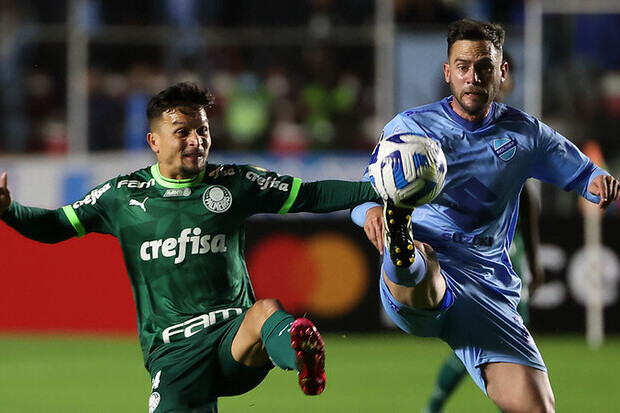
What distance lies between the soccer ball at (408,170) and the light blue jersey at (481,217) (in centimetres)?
46

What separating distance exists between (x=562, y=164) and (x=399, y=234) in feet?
3.43

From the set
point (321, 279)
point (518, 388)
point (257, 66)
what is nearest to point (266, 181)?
point (518, 388)

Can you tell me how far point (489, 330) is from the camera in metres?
5.13

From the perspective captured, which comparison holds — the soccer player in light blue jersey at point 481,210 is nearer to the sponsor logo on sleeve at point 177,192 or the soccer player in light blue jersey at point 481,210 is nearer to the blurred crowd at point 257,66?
the sponsor logo on sleeve at point 177,192

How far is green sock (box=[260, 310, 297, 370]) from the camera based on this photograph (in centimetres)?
478

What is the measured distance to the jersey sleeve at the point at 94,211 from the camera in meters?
5.52

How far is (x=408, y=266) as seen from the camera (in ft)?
15.5

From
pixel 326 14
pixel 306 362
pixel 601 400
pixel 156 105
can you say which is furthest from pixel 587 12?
pixel 306 362

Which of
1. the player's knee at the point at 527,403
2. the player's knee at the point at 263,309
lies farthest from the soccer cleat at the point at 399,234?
the player's knee at the point at 527,403

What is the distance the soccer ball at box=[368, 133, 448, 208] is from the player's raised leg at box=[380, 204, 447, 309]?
76mm

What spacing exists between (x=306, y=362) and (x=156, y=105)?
1562 mm

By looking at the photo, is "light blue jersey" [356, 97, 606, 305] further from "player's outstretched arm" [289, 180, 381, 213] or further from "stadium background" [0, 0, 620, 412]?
"stadium background" [0, 0, 620, 412]

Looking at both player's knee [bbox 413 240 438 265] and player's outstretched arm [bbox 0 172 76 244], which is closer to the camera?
player's knee [bbox 413 240 438 265]

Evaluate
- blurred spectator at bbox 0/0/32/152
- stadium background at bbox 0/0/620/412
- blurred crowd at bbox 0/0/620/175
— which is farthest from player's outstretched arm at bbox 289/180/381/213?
blurred spectator at bbox 0/0/32/152
